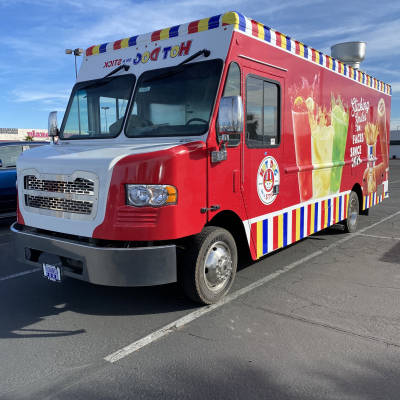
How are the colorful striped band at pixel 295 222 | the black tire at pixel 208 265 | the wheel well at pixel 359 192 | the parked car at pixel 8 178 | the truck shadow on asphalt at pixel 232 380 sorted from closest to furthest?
the truck shadow on asphalt at pixel 232 380
the black tire at pixel 208 265
the colorful striped band at pixel 295 222
the wheel well at pixel 359 192
the parked car at pixel 8 178

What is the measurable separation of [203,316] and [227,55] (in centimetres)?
271

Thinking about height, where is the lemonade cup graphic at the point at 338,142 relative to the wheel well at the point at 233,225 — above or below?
above

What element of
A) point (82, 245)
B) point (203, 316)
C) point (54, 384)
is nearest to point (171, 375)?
point (54, 384)

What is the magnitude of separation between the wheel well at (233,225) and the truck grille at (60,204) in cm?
138

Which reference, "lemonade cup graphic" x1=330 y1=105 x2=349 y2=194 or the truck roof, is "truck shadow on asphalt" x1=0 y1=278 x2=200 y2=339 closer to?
the truck roof

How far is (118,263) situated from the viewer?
366 centimetres

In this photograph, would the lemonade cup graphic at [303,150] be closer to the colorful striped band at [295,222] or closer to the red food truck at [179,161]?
the red food truck at [179,161]

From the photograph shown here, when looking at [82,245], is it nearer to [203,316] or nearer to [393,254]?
[203,316]

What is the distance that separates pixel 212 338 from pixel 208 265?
827mm

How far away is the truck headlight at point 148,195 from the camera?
3.60 meters

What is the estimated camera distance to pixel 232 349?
3469mm

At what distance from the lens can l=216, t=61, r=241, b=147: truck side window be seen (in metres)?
4.27

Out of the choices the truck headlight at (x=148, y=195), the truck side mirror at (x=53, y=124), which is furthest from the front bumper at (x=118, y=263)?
the truck side mirror at (x=53, y=124)

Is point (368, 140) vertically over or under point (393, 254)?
over
